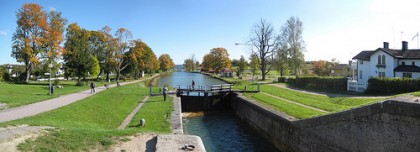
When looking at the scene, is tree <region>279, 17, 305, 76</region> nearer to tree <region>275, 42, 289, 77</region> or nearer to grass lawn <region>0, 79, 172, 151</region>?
tree <region>275, 42, 289, 77</region>

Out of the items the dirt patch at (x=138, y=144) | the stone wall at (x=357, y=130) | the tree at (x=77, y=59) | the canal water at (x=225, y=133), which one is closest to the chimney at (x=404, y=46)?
the canal water at (x=225, y=133)

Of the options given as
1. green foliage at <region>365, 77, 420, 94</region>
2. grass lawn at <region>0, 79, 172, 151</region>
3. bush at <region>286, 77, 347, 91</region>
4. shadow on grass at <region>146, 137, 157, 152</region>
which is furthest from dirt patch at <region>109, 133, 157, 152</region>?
bush at <region>286, 77, 347, 91</region>

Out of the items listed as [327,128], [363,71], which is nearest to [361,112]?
[327,128]

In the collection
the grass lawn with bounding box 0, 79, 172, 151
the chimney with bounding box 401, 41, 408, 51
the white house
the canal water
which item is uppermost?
the chimney with bounding box 401, 41, 408, 51

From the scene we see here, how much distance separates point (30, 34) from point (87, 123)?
28783 mm

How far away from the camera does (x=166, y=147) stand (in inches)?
424

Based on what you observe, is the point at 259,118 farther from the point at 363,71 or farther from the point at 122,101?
the point at 363,71

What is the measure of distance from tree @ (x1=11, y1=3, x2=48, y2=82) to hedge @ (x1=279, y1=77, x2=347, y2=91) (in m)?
33.2

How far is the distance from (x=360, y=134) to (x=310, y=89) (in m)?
21.9

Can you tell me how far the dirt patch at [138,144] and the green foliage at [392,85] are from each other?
20.5m

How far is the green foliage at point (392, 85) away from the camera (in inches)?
877

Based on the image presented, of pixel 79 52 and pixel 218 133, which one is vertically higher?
pixel 79 52

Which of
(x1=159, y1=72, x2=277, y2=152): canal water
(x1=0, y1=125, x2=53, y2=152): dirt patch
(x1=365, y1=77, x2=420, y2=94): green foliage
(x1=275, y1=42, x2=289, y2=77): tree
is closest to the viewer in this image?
(x1=0, y1=125, x2=53, y2=152): dirt patch

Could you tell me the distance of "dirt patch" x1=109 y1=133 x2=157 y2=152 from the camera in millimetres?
10719
